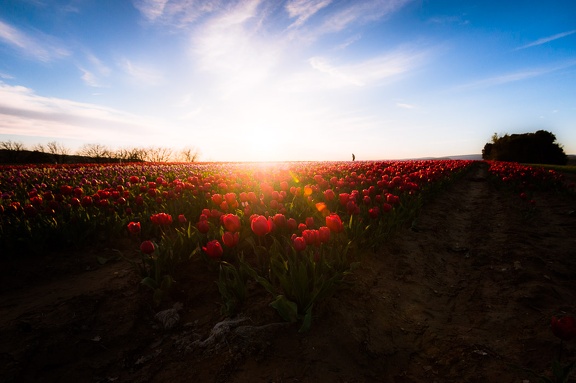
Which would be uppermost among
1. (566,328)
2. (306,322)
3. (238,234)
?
(238,234)

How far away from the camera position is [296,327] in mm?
2514

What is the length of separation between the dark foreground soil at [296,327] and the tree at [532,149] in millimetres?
54239

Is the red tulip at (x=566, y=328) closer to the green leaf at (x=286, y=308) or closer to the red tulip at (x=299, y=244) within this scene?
the green leaf at (x=286, y=308)

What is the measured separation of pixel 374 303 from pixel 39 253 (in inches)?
194

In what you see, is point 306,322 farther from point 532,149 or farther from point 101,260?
point 532,149

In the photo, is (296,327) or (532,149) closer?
(296,327)

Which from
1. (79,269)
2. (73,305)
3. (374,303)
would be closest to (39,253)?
(79,269)

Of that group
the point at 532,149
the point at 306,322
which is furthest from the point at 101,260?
the point at 532,149

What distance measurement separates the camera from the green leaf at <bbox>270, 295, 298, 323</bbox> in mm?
2472

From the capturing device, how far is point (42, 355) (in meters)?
2.30

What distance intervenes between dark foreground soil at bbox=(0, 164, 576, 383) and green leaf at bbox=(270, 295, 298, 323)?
0.39 ft

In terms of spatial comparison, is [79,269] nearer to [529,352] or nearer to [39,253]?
[39,253]

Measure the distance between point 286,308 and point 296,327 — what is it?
0.21 m

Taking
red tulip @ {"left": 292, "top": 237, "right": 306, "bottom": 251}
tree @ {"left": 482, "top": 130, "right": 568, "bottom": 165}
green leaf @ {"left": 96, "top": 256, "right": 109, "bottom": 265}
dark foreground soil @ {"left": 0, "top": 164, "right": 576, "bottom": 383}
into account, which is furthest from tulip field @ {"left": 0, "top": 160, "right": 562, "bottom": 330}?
tree @ {"left": 482, "top": 130, "right": 568, "bottom": 165}
